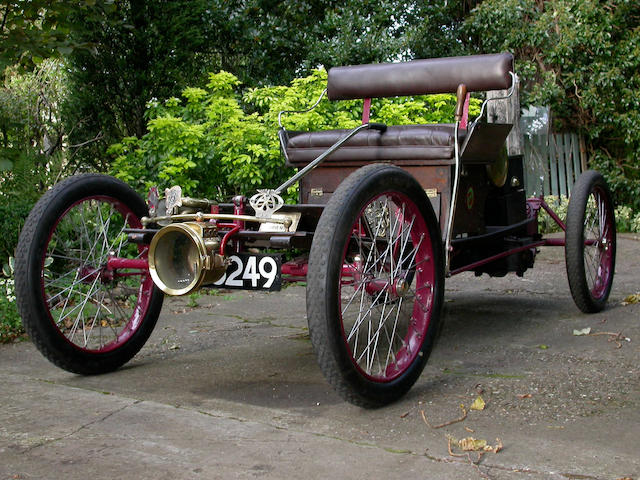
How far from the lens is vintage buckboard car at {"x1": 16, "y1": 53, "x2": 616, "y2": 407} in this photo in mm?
3367

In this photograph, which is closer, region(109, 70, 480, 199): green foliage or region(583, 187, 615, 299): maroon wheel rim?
region(583, 187, 615, 299): maroon wheel rim


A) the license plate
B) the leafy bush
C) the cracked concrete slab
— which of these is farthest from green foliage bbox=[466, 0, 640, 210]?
the license plate

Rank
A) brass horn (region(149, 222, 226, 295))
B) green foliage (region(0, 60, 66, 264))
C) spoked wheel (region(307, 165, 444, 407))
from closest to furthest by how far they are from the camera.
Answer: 1. spoked wheel (region(307, 165, 444, 407))
2. brass horn (region(149, 222, 226, 295))
3. green foliage (region(0, 60, 66, 264))

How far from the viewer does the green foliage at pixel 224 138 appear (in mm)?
7250

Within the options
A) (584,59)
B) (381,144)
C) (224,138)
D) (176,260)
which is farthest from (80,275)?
(584,59)

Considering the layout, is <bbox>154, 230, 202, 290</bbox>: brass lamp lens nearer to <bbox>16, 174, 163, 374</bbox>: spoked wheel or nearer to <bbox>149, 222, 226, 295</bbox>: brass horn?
<bbox>149, 222, 226, 295</bbox>: brass horn

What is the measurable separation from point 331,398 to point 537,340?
166 cm

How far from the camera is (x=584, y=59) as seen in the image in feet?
37.2

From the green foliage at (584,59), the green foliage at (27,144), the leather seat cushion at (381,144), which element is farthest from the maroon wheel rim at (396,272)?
the green foliage at (584,59)

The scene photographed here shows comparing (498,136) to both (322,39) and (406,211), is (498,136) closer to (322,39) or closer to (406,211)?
(406,211)

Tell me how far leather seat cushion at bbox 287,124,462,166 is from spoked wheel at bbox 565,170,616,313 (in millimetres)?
1180

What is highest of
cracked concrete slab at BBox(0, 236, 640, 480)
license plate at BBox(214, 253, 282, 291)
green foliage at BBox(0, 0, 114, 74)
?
green foliage at BBox(0, 0, 114, 74)

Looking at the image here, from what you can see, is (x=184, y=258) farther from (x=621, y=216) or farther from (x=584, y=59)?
(x=584, y=59)

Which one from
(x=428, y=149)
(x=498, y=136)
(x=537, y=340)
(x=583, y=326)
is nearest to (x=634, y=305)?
(x=583, y=326)
